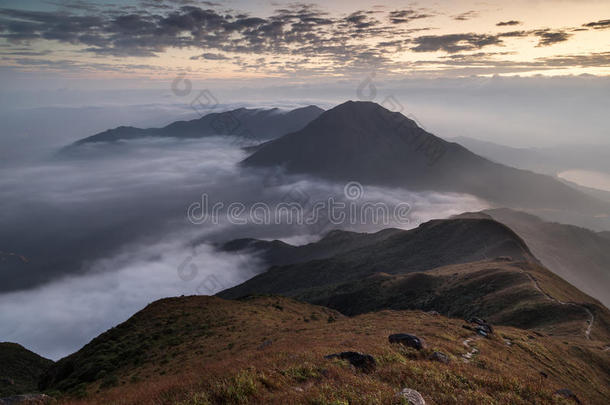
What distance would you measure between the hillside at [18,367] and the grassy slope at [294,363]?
73.3 feet

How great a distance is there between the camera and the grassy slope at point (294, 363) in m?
11.7

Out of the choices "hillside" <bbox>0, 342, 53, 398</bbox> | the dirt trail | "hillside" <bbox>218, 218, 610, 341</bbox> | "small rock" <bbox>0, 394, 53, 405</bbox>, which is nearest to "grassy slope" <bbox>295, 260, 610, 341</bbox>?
the dirt trail

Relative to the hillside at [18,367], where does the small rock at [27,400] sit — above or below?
above

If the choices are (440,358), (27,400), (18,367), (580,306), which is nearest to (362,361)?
(440,358)

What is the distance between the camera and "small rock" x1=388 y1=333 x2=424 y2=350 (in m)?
19.7

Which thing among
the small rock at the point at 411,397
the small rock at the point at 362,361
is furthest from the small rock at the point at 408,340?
the small rock at the point at 411,397

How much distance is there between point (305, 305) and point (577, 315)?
147 feet

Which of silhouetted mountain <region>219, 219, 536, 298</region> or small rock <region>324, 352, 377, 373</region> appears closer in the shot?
small rock <region>324, 352, 377, 373</region>

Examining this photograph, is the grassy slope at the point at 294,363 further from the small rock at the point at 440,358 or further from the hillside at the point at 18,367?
the hillside at the point at 18,367

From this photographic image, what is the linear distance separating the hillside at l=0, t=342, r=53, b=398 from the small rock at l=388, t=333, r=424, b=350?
184 feet

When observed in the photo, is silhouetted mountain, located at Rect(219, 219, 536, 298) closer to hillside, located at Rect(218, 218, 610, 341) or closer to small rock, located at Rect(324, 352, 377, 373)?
hillside, located at Rect(218, 218, 610, 341)

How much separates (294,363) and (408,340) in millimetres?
9360

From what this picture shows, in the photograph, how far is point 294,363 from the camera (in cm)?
1479

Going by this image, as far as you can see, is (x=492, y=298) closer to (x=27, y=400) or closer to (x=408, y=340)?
(x=408, y=340)
